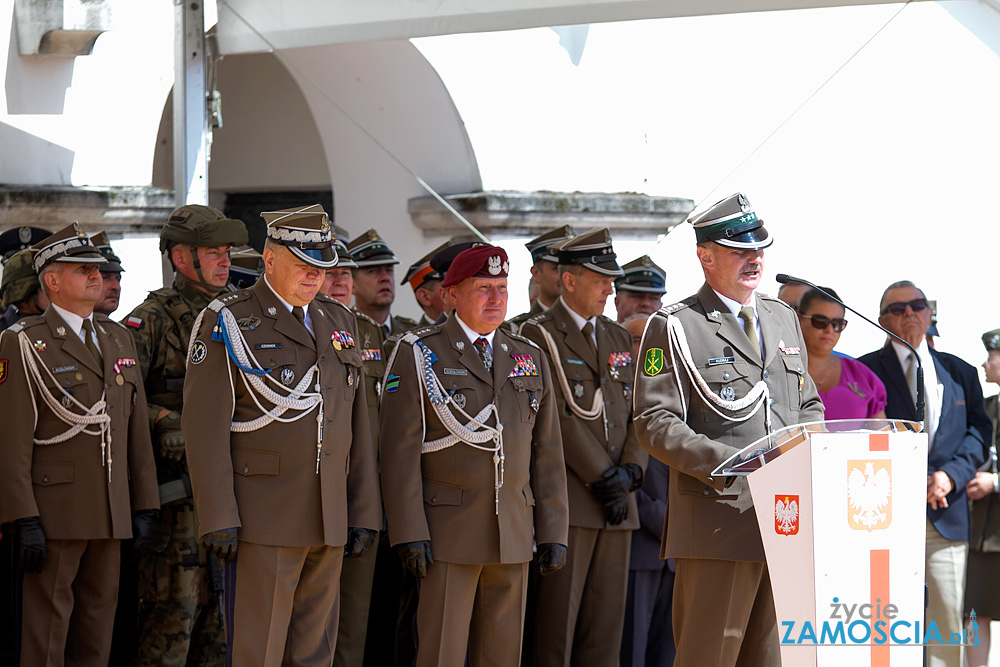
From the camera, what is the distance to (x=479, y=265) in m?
4.29

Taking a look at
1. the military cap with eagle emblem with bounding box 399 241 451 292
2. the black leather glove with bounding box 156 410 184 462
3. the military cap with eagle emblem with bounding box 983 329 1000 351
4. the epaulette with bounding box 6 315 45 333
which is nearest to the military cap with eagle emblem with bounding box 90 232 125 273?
the epaulette with bounding box 6 315 45 333

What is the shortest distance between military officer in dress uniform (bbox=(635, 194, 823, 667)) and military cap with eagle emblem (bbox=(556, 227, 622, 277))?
116 cm

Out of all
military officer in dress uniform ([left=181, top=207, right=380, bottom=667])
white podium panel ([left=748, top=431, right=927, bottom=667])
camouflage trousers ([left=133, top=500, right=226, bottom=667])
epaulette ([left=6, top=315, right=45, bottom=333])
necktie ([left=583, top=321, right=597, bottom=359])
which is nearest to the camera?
white podium panel ([left=748, top=431, right=927, bottom=667])

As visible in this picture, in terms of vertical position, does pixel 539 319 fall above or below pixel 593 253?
below

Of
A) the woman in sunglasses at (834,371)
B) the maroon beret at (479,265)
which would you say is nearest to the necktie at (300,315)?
the maroon beret at (479,265)

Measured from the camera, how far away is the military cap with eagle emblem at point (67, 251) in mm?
4562

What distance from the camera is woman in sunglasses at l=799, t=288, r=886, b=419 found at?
485cm

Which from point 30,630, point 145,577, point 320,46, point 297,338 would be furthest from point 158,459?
point 320,46

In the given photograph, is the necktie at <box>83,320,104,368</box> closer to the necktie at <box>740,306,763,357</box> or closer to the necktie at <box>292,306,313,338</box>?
the necktie at <box>292,306,313,338</box>

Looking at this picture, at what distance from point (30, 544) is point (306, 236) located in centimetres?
152

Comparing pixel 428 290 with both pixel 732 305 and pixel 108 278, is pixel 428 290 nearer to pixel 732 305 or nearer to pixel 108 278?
pixel 108 278

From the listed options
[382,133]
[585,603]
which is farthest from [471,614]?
[382,133]

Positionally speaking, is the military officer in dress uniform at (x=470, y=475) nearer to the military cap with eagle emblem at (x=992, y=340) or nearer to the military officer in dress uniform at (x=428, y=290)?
the military officer in dress uniform at (x=428, y=290)

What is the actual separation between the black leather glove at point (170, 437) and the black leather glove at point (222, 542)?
1104 mm
